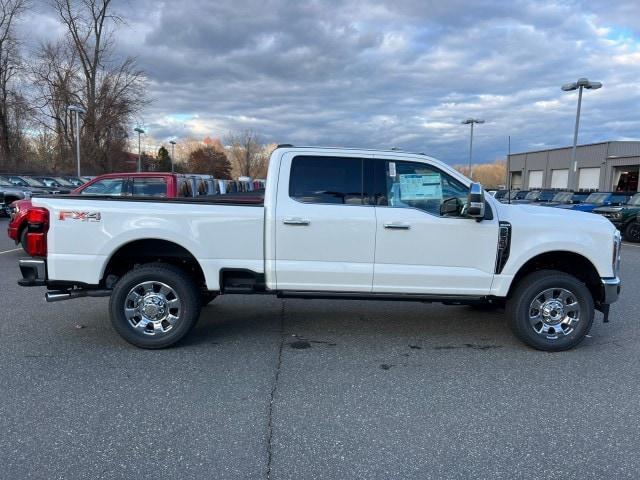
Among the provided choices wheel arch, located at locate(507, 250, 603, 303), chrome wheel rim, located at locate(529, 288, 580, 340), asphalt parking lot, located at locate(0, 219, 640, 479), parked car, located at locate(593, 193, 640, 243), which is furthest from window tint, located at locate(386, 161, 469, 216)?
parked car, located at locate(593, 193, 640, 243)

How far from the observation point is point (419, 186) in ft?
16.2

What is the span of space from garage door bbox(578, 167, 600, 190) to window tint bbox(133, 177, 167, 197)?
165 ft

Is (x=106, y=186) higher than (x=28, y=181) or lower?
higher

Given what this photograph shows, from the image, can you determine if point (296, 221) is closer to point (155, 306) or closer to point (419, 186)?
point (419, 186)

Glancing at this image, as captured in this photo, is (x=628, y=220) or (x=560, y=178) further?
(x=560, y=178)

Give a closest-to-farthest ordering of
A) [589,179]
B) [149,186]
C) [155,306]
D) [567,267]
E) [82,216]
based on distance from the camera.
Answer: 1. [82,216]
2. [155,306]
3. [567,267]
4. [149,186]
5. [589,179]

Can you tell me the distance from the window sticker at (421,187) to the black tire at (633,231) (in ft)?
46.1

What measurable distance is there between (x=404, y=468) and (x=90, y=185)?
899 centimetres

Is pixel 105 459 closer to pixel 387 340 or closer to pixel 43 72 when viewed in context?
pixel 387 340

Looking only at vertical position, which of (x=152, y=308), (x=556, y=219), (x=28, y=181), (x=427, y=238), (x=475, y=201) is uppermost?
(x=475, y=201)

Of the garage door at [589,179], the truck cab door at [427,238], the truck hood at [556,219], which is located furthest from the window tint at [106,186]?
the garage door at [589,179]

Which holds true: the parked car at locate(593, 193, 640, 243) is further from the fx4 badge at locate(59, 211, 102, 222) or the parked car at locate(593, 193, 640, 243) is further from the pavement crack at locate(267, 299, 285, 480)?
the fx4 badge at locate(59, 211, 102, 222)

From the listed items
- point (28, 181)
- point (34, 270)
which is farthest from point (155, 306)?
point (28, 181)

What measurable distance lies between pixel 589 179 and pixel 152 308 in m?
55.7
